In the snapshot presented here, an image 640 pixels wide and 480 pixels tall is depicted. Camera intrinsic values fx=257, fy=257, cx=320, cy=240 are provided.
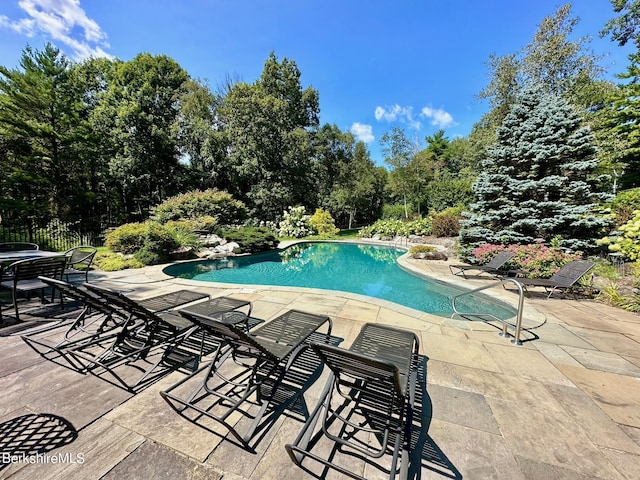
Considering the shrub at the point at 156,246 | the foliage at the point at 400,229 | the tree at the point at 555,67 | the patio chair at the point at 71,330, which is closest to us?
the patio chair at the point at 71,330

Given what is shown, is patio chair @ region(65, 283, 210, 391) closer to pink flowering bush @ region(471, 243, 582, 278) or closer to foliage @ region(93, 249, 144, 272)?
foliage @ region(93, 249, 144, 272)

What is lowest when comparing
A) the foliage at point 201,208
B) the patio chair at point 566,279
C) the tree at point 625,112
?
the patio chair at point 566,279

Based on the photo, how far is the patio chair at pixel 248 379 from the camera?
5.64 ft

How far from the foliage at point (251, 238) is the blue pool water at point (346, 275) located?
413mm

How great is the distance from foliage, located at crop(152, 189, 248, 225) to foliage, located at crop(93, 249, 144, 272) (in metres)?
5.06

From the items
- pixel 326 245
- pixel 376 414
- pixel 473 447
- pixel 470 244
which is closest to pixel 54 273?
pixel 376 414

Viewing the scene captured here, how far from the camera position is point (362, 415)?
1821 millimetres

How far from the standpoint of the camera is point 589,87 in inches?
380

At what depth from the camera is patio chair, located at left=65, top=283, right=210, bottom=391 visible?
85.3 inches

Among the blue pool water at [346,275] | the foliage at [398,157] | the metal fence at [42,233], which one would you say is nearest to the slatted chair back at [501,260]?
the blue pool water at [346,275]

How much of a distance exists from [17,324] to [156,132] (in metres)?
16.8

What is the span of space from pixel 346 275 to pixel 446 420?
6.96m

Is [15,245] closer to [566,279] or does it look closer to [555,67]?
[566,279]

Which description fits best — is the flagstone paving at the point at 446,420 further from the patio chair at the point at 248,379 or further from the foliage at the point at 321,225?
the foliage at the point at 321,225
